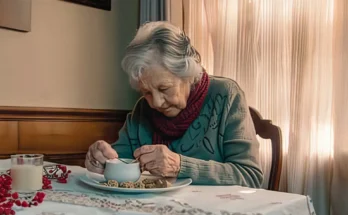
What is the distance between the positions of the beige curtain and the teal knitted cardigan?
0.40m

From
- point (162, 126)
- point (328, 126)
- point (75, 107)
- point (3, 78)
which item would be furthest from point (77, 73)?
point (328, 126)

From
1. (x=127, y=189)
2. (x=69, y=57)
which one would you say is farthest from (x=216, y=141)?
(x=69, y=57)

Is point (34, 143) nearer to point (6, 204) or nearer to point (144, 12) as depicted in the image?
point (144, 12)

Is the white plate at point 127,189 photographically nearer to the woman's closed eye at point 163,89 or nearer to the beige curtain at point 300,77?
the woman's closed eye at point 163,89

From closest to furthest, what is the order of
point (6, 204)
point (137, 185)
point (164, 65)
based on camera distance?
point (6, 204)
point (137, 185)
point (164, 65)

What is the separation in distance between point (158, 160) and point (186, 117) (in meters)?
0.36

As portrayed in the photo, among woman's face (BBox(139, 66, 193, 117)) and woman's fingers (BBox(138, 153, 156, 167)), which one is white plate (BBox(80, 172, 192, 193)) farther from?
woman's face (BBox(139, 66, 193, 117))

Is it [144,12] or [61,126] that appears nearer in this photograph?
[61,126]

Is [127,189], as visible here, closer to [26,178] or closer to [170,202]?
[170,202]

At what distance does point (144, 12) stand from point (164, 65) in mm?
1069

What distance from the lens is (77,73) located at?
7.66 feet

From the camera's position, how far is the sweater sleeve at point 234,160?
1.25 metres

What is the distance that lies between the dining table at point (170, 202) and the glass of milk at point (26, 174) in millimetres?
42

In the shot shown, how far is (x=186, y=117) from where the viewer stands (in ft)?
5.03
